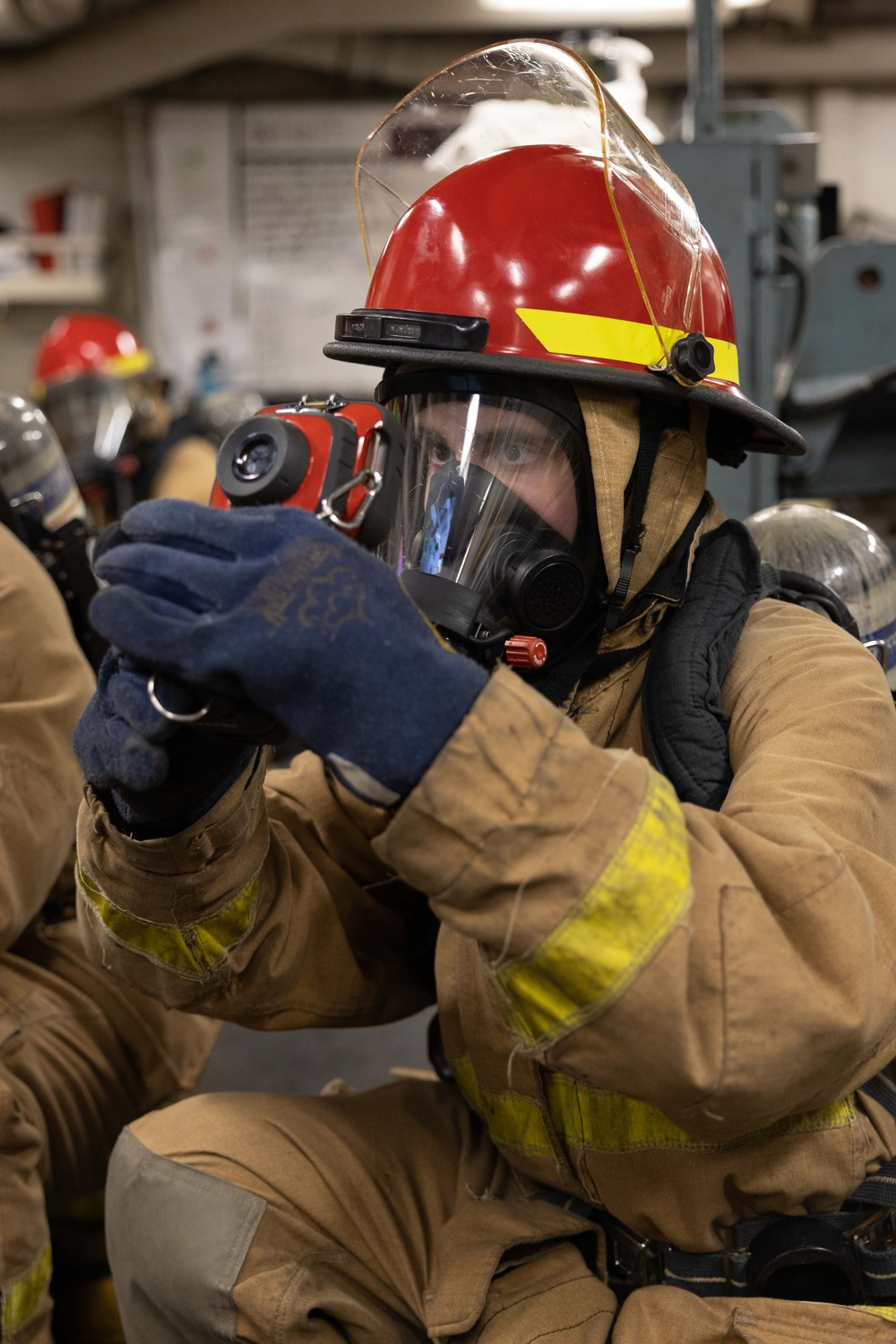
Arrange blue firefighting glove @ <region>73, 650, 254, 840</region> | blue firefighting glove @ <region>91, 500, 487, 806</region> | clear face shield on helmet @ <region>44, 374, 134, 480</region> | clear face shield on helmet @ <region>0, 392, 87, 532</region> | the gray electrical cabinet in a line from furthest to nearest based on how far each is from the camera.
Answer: clear face shield on helmet @ <region>44, 374, 134, 480</region>, the gray electrical cabinet, clear face shield on helmet @ <region>0, 392, 87, 532</region>, blue firefighting glove @ <region>73, 650, 254, 840</region>, blue firefighting glove @ <region>91, 500, 487, 806</region>

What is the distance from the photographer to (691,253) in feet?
5.10

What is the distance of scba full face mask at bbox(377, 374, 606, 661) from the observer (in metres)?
1.39

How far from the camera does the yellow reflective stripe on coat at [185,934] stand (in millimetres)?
1416

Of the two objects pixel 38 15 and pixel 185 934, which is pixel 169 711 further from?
pixel 38 15

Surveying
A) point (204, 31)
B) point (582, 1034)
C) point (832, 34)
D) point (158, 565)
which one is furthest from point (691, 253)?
point (832, 34)

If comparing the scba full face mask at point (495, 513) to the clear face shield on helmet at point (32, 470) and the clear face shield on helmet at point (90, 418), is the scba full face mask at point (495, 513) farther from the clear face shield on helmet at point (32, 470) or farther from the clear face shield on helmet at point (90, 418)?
the clear face shield on helmet at point (90, 418)

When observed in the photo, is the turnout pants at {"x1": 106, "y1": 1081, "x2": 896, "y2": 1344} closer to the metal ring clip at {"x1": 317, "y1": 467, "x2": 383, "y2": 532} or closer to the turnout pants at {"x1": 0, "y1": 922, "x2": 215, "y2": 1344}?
the turnout pants at {"x1": 0, "y1": 922, "x2": 215, "y2": 1344}

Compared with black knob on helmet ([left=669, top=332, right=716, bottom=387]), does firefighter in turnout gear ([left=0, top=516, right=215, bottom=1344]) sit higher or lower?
lower

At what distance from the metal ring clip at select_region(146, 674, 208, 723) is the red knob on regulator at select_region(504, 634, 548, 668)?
16.7 inches

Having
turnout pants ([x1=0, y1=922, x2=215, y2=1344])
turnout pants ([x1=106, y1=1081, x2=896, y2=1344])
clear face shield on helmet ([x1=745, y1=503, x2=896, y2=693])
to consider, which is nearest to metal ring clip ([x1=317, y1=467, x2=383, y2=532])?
turnout pants ([x1=106, y1=1081, x2=896, y2=1344])

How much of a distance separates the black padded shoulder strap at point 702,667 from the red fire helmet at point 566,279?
18cm

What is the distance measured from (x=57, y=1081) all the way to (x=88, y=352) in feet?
14.9

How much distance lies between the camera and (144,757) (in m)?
1.10

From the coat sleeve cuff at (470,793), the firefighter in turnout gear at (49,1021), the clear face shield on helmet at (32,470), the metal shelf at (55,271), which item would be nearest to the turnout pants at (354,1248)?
the firefighter in turnout gear at (49,1021)
